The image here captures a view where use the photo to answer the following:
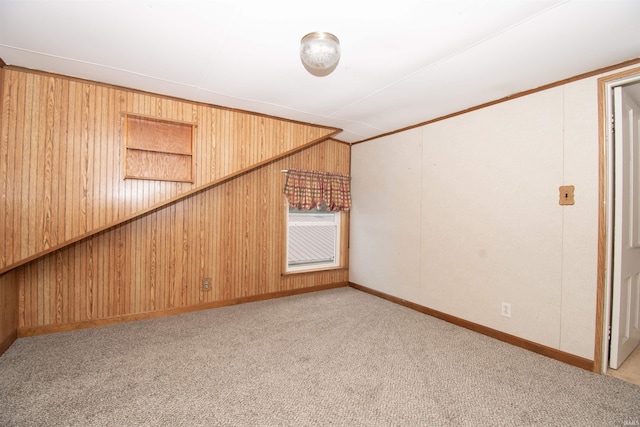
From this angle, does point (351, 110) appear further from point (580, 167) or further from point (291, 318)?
point (291, 318)

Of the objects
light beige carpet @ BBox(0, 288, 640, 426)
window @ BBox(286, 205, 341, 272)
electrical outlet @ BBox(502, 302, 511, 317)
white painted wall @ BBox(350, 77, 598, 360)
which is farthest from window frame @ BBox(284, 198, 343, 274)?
electrical outlet @ BBox(502, 302, 511, 317)

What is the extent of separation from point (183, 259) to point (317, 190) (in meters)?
1.91

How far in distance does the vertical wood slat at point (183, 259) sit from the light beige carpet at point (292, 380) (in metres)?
0.29

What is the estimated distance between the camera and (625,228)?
6.89ft

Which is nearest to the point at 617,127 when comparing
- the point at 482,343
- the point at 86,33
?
the point at 482,343

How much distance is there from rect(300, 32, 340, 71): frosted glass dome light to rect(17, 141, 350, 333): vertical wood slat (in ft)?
6.76

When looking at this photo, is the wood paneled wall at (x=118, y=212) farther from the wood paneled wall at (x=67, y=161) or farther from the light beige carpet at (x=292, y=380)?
the light beige carpet at (x=292, y=380)

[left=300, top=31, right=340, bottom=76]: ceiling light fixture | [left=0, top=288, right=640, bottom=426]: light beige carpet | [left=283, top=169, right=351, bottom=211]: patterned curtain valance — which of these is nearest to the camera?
[left=0, top=288, right=640, bottom=426]: light beige carpet

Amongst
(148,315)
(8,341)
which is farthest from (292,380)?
(8,341)

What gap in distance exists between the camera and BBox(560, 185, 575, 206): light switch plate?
2184 mm

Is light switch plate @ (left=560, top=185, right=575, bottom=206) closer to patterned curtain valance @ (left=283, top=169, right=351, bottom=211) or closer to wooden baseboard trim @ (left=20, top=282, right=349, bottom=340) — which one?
patterned curtain valance @ (left=283, top=169, right=351, bottom=211)

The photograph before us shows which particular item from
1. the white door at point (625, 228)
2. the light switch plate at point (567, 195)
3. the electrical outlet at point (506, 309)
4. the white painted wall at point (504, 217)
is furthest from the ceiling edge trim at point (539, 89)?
the electrical outlet at point (506, 309)

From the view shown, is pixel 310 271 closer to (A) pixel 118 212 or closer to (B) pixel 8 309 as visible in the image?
(A) pixel 118 212

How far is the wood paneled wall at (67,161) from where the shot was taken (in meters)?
2.17
